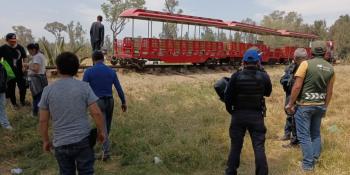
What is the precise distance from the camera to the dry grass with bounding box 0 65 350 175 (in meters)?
6.08

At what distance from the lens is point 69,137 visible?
392 cm

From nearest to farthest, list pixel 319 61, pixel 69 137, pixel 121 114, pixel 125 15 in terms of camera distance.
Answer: pixel 69 137 → pixel 319 61 → pixel 121 114 → pixel 125 15

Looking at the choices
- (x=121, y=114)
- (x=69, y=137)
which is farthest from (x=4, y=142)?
(x=69, y=137)

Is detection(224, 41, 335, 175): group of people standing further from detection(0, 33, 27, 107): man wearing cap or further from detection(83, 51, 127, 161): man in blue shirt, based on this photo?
detection(0, 33, 27, 107): man wearing cap

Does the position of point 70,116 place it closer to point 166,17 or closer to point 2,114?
point 2,114

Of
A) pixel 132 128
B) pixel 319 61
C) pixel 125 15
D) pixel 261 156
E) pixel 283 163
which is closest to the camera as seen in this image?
pixel 261 156

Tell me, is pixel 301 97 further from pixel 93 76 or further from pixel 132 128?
pixel 132 128

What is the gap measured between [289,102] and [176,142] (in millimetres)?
2147

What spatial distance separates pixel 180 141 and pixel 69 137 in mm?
3460

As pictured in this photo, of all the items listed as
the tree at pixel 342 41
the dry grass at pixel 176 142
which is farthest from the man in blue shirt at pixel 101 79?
the tree at pixel 342 41

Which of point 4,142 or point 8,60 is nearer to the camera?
point 4,142

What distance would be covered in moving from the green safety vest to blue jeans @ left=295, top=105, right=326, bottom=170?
0.12m

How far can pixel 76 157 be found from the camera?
4016 mm

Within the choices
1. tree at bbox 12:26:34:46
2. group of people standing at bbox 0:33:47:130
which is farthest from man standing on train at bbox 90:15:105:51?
group of people standing at bbox 0:33:47:130
